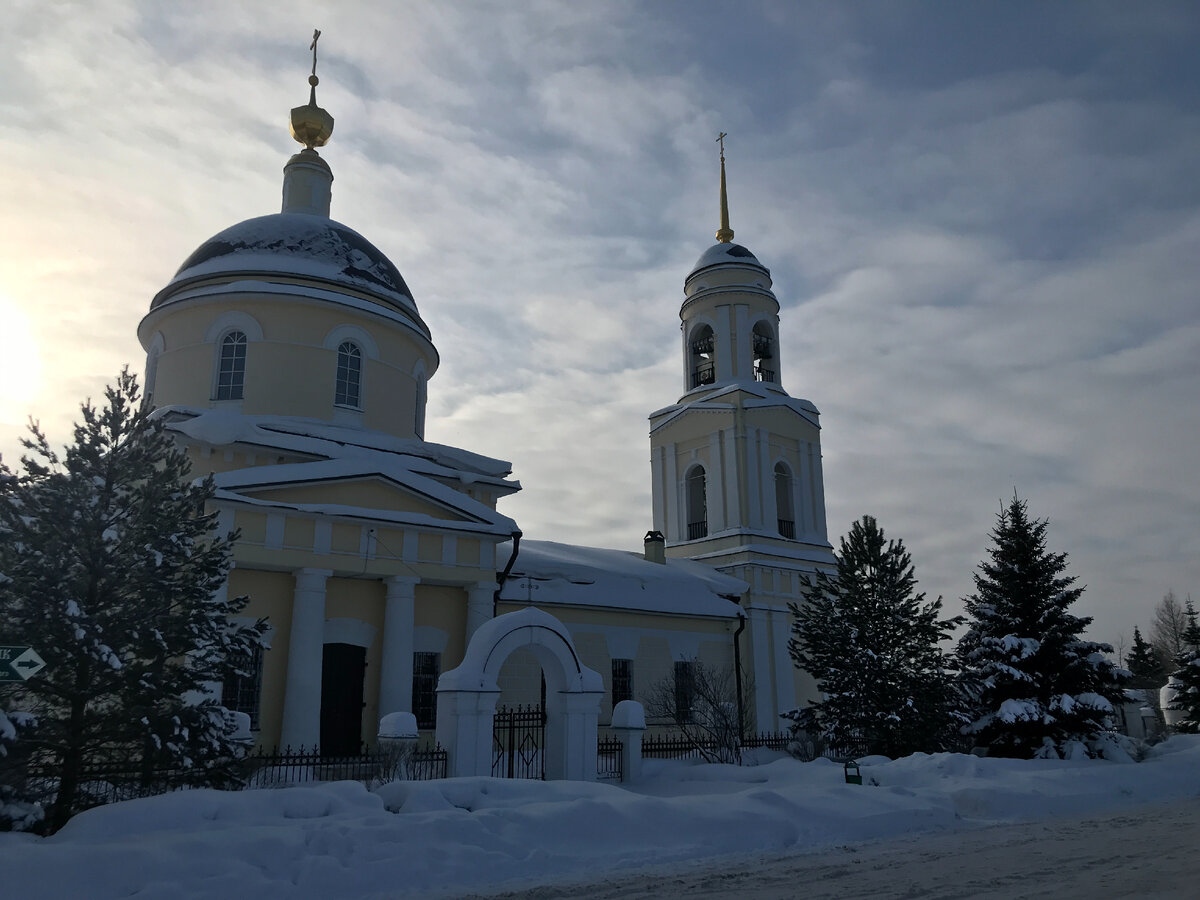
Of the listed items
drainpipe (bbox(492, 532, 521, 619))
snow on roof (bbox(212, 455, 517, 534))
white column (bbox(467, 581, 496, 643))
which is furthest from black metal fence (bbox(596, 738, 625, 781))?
snow on roof (bbox(212, 455, 517, 534))

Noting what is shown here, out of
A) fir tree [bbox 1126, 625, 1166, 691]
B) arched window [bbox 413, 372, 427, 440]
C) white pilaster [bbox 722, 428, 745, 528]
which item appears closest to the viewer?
arched window [bbox 413, 372, 427, 440]

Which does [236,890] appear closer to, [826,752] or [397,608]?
[397,608]

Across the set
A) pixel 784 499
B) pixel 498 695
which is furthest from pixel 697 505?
pixel 498 695

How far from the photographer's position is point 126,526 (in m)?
10.2

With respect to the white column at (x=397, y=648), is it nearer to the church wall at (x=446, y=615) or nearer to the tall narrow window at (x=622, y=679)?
the church wall at (x=446, y=615)

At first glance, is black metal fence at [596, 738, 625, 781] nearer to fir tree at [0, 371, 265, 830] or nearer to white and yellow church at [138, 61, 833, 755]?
white and yellow church at [138, 61, 833, 755]

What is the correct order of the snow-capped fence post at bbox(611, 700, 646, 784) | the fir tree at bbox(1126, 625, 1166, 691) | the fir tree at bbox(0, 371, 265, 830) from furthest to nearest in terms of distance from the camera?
the fir tree at bbox(1126, 625, 1166, 691) → the snow-capped fence post at bbox(611, 700, 646, 784) → the fir tree at bbox(0, 371, 265, 830)

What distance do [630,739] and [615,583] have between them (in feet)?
25.5

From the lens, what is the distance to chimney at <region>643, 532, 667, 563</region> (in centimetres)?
2884

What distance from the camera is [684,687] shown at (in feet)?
81.9

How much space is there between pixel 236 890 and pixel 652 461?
24.9 meters

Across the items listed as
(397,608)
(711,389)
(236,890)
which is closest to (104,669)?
(236,890)

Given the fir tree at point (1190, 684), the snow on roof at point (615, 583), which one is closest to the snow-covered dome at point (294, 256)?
the snow on roof at point (615, 583)

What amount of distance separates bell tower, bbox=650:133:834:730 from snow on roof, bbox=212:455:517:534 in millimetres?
10428
